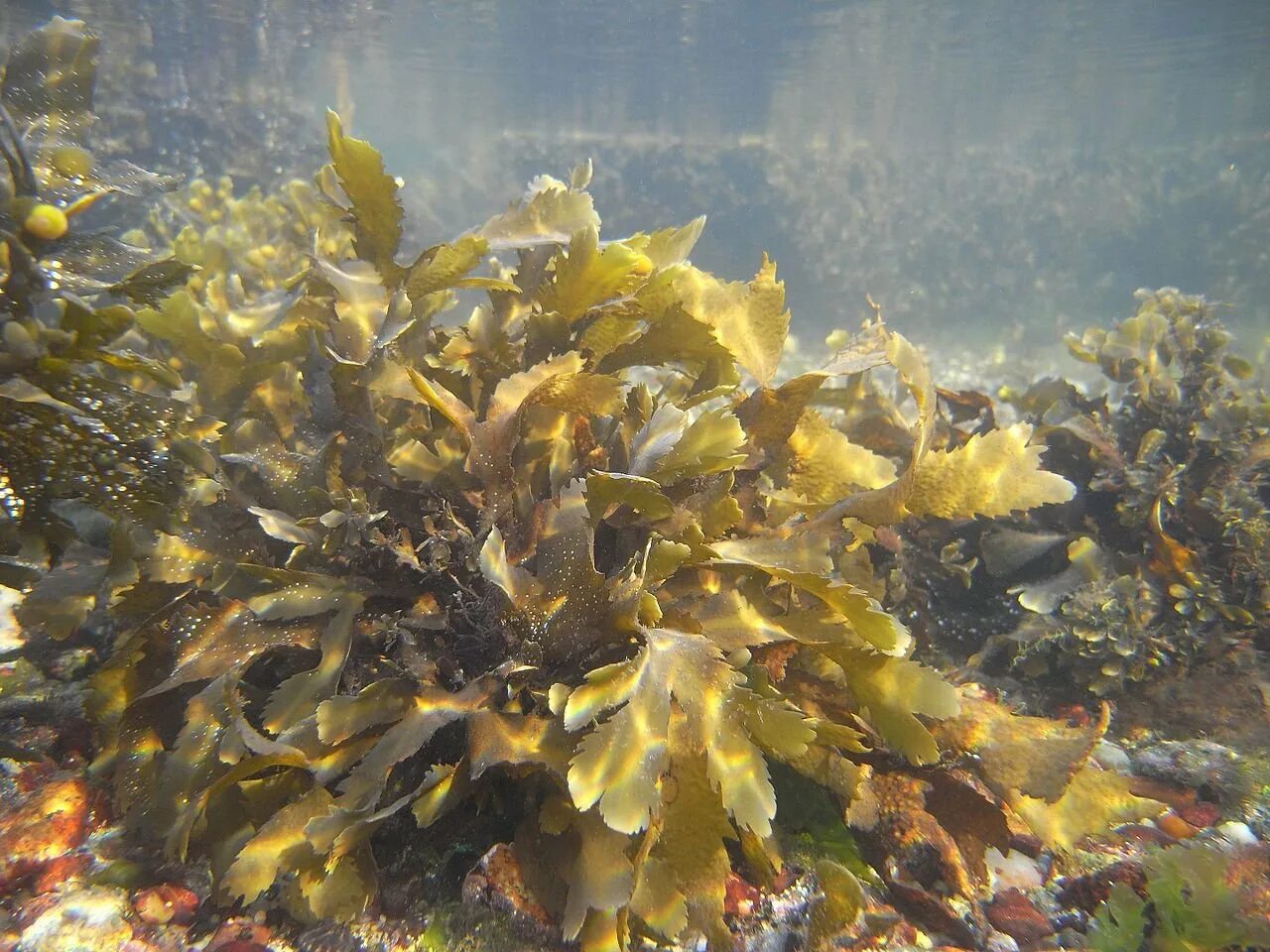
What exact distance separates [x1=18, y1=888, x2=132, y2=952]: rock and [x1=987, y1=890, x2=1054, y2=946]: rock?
162 centimetres

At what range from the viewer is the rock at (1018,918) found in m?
1.33

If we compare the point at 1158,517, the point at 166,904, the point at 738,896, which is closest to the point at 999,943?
the point at 738,896

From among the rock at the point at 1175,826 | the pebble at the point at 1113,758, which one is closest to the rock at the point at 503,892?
the rock at the point at 1175,826

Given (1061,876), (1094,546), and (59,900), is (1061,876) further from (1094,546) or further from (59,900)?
(59,900)

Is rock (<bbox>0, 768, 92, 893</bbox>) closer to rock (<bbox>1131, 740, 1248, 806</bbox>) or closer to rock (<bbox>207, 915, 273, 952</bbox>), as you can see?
rock (<bbox>207, 915, 273, 952</bbox>)

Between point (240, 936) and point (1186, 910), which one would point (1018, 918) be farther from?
point (240, 936)

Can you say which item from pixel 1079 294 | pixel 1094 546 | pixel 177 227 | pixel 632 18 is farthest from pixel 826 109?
pixel 1094 546

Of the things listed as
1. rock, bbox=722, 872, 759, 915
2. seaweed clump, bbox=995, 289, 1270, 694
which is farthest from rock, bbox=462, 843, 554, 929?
seaweed clump, bbox=995, 289, 1270, 694

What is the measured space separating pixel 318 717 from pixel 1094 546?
2.51 metres

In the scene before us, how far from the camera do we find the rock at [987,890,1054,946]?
4.35 ft

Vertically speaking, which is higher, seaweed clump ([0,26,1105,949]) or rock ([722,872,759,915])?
seaweed clump ([0,26,1105,949])

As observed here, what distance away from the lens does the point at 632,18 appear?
898 inches

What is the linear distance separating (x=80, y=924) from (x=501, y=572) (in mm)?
913

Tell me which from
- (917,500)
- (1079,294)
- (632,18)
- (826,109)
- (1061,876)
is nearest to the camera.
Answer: (1061,876)
